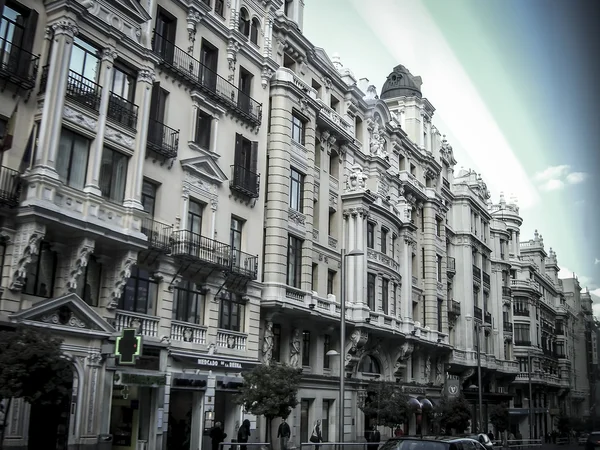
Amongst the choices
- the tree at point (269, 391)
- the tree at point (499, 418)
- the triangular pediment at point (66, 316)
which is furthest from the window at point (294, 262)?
the tree at point (499, 418)

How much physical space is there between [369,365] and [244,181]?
1813 cm

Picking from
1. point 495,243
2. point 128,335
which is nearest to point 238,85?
point 128,335

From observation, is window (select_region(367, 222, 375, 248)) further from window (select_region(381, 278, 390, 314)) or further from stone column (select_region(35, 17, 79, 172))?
stone column (select_region(35, 17, 79, 172))

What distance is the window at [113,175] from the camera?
79.3ft

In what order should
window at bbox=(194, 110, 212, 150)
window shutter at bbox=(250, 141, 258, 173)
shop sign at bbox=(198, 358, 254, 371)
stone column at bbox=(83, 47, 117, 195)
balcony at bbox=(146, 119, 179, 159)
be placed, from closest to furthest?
stone column at bbox=(83, 47, 117, 195) < balcony at bbox=(146, 119, 179, 159) < shop sign at bbox=(198, 358, 254, 371) < window at bbox=(194, 110, 212, 150) < window shutter at bbox=(250, 141, 258, 173)

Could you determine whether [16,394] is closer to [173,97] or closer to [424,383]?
[173,97]

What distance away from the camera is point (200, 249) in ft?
93.9

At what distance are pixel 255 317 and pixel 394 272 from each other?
17021 mm

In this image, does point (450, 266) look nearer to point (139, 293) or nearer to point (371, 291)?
point (371, 291)

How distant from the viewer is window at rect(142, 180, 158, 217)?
26812 mm

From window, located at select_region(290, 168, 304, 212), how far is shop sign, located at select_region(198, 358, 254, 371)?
970 centimetres

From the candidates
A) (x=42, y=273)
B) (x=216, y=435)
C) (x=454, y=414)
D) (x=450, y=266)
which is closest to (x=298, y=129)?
(x=216, y=435)

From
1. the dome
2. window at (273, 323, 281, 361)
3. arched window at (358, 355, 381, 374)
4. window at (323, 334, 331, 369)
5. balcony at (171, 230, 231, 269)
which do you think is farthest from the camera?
the dome

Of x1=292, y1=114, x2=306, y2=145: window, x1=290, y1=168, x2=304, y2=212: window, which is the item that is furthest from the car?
x1=292, y1=114, x2=306, y2=145: window
